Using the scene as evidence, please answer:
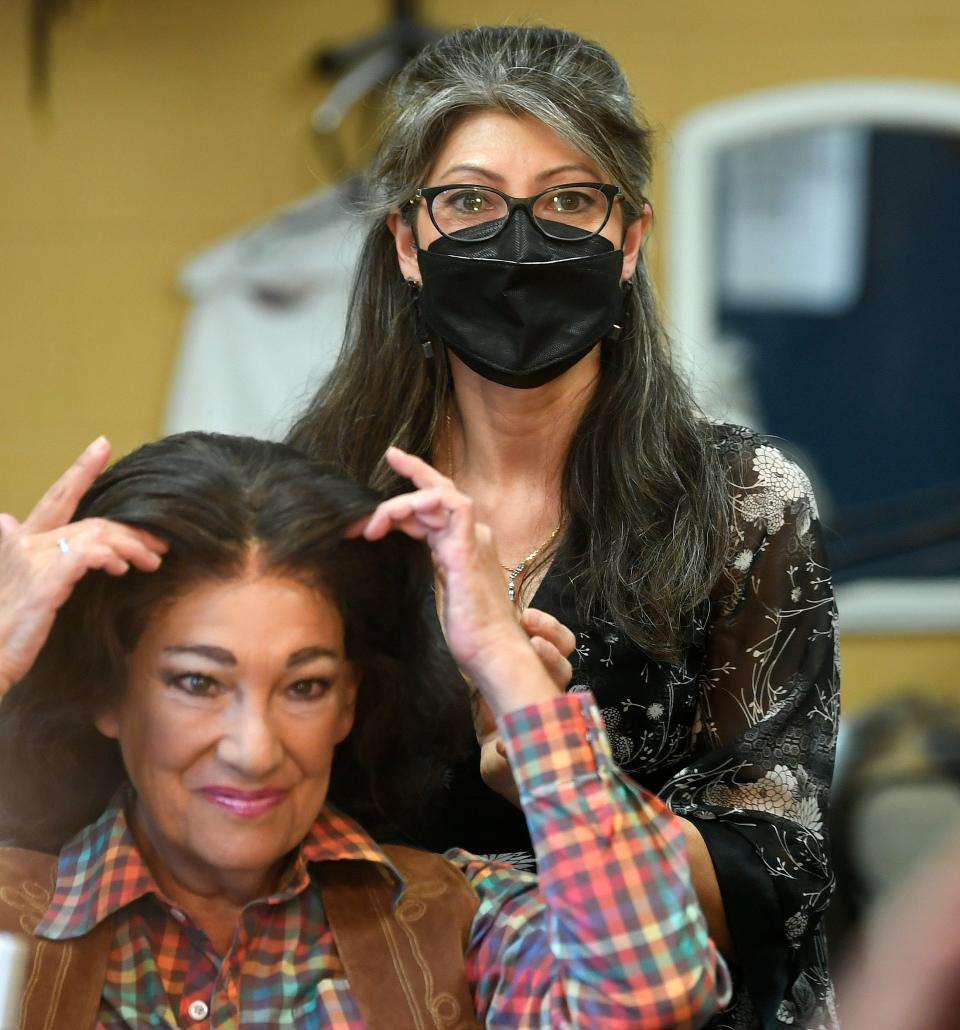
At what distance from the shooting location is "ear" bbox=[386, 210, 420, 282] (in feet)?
6.35

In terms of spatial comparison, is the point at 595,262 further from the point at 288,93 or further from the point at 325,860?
the point at 288,93

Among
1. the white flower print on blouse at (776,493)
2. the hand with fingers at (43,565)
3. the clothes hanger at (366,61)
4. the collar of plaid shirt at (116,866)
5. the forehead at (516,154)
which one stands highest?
the clothes hanger at (366,61)

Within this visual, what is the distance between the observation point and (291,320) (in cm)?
410

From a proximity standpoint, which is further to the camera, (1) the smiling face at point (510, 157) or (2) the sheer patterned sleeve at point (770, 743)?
(1) the smiling face at point (510, 157)

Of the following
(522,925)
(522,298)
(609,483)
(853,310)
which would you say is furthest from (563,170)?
(853,310)

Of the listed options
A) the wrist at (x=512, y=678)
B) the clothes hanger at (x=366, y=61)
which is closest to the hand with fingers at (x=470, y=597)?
the wrist at (x=512, y=678)

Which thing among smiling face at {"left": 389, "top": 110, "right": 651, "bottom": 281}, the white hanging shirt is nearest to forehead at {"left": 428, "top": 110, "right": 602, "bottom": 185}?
smiling face at {"left": 389, "top": 110, "right": 651, "bottom": 281}

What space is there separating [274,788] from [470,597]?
0.83 ft

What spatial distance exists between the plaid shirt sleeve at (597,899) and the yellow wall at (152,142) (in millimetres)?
3018

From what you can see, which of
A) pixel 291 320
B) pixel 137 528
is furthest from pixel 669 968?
pixel 291 320

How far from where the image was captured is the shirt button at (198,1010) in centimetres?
144

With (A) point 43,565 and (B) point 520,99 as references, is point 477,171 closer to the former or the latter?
(B) point 520,99

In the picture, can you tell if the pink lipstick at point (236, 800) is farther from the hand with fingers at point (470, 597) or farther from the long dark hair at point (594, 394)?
the long dark hair at point (594, 394)

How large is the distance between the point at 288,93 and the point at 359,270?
2.34m
